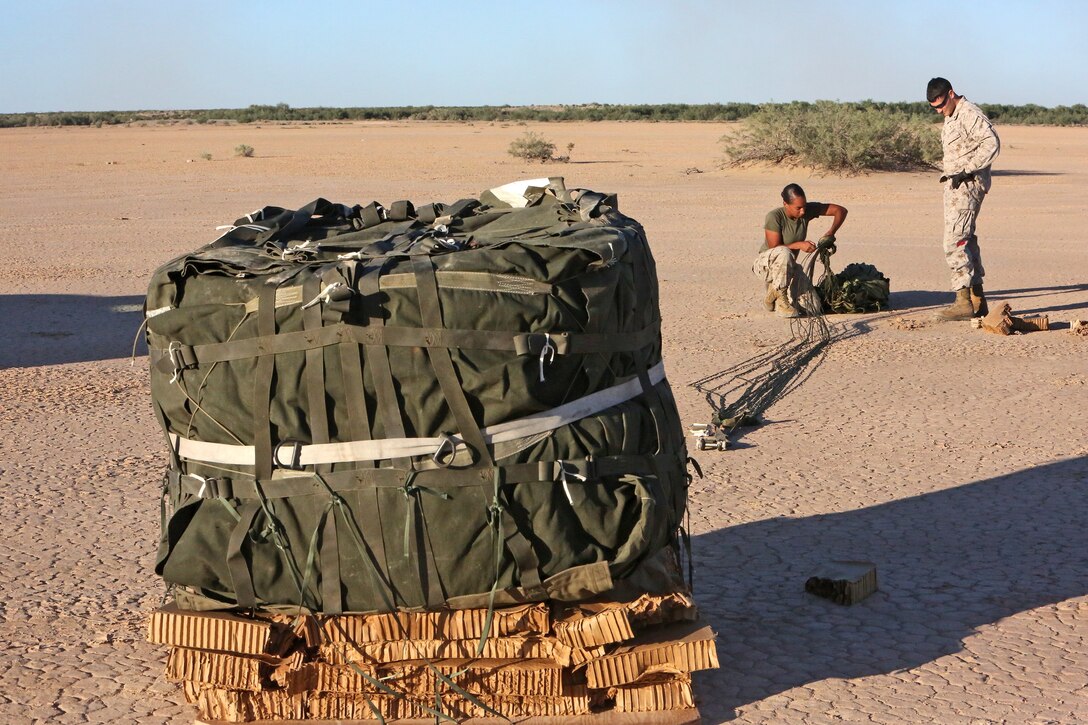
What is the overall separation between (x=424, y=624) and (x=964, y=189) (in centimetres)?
764

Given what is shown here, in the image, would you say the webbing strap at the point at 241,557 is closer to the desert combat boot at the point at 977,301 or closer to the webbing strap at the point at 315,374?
the webbing strap at the point at 315,374

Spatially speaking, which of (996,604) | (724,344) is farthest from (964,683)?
(724,344)

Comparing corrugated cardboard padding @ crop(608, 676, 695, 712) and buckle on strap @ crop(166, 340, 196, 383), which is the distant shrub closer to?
buckle on strap @ crop(166, 340, 196, 383)

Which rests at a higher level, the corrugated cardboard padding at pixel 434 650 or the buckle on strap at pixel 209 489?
the buckle on strap at pixel 209 489

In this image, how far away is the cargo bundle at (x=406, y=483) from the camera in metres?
3.34

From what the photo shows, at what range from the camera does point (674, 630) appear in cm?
354

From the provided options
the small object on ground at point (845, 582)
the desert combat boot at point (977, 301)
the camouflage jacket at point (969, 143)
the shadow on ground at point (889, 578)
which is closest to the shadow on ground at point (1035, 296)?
the desert combat boot at point (977, 301)

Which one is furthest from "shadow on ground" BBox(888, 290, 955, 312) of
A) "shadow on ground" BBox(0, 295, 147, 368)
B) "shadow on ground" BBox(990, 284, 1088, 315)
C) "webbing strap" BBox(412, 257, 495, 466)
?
"webbing strap" BBox(412, 257, 495, 466)

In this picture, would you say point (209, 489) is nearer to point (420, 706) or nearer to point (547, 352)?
point (420, 706)

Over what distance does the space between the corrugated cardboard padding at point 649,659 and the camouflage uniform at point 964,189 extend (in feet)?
23.5

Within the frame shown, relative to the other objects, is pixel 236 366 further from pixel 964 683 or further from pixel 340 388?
pixel 964 683

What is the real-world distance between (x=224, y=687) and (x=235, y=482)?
543 mm

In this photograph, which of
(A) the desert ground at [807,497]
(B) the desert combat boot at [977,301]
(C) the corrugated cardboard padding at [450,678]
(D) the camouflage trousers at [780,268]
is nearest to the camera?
(C) the corrugated cardboard padding at [450,678]

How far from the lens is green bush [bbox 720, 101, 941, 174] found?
88.6ft
